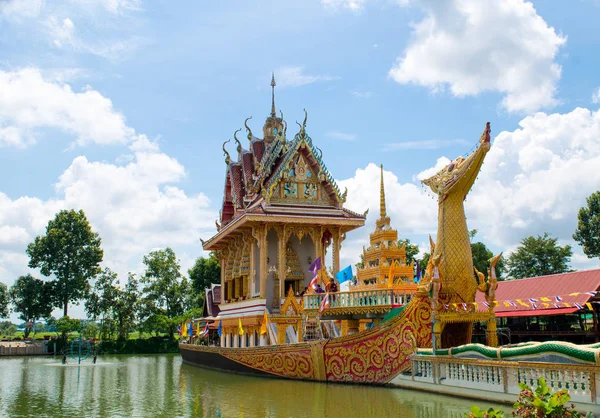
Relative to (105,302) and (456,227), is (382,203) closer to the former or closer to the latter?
(456,227)

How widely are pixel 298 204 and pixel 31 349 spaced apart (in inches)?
1071

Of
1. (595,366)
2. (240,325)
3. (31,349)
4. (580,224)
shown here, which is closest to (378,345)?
(595,366)

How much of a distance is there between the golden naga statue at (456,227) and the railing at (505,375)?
5.34ft

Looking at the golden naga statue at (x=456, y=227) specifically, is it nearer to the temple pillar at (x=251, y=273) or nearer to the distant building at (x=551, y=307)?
the distant building at (x=551, y=307)


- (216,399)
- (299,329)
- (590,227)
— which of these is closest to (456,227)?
(216,399)

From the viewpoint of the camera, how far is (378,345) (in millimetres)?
13750

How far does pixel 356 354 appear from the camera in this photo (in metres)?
→ 14.3

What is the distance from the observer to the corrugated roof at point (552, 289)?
19611 mm

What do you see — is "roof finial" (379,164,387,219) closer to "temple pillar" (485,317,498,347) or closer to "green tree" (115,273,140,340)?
"temple pillar" (485,317,498,347)

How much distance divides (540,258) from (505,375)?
26.7 m

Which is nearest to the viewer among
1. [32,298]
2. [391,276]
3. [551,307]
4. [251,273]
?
[391,276]

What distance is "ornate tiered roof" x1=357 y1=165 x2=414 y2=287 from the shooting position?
16922 mm

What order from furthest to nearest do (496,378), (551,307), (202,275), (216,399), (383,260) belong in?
(202,275) < (551,307) < (383,260) < (216,399) < (496,378)

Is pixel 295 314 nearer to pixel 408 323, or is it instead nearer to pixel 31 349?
pixel 408 323
